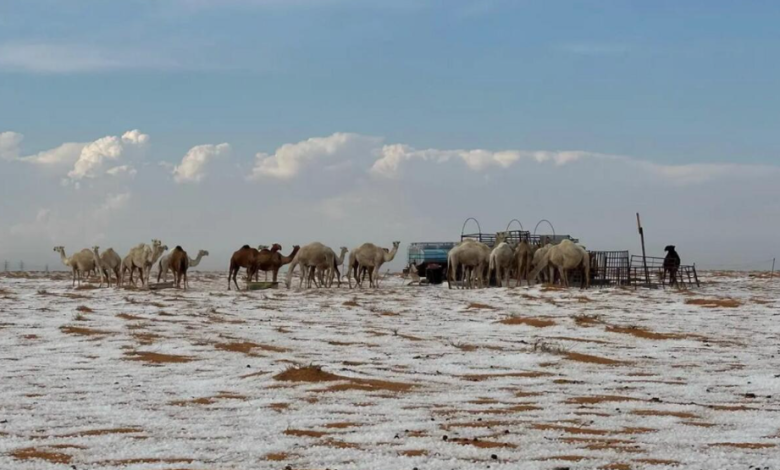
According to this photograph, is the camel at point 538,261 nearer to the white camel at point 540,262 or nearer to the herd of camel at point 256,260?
the white camel at point 540,262

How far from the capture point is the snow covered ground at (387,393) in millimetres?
6543

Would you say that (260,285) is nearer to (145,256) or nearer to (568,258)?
(145,256)

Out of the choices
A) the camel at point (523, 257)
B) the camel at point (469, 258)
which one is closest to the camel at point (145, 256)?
the camel at point (469, 258)

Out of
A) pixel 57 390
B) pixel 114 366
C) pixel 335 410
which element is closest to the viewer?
pixel 335 410

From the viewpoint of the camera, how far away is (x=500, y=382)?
10531mm

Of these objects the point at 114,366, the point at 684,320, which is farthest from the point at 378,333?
the point at 684,320

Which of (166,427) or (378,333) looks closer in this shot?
(166,427)

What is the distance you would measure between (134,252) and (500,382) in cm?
2992

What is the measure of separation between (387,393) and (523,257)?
30754mm

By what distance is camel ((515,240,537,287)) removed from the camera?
38.9m

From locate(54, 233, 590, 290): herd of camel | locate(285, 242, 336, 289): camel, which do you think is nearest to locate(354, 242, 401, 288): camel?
locate(54, 233, 590, 290): herd of camel

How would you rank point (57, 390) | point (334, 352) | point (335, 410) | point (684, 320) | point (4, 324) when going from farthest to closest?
point (684, 320)
point (4, 324)
point (334, 352)
point (57, 390)
point (335, 410)

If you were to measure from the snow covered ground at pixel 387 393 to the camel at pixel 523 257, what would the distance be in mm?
18971

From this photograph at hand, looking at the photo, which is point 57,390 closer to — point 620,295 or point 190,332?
point 190,332
